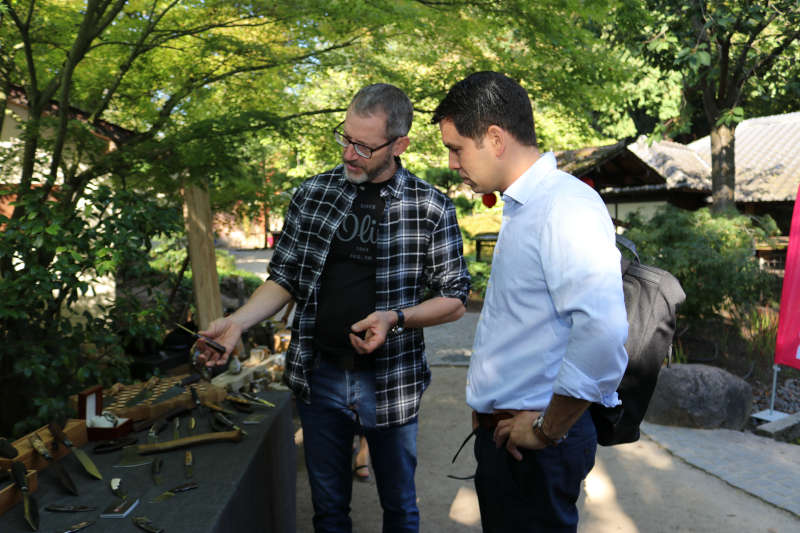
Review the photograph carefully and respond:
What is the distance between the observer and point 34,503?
192 cm

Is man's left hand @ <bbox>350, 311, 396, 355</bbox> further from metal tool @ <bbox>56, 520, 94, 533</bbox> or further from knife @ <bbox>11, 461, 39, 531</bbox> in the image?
knife @ <bbox>11, 461, 39, 531</bbox>

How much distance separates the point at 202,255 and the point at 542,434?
652 centimetres

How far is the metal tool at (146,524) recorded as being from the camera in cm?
181

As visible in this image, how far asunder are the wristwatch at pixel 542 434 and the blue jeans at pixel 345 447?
964 mm

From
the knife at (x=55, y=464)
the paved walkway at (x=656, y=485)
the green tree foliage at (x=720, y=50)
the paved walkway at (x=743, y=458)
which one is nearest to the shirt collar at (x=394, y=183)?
the knife at (x=55, y=464)

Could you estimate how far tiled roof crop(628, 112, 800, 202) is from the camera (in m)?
18.3

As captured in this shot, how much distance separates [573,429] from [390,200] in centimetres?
122

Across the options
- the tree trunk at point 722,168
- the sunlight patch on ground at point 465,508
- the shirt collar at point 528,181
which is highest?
the tree trunk at point 722,168

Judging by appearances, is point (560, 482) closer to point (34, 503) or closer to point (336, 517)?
point (336, 517)

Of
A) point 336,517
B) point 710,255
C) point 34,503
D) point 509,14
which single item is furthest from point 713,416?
point 34,503

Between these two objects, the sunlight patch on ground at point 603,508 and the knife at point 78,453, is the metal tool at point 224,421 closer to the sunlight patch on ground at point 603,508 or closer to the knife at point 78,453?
the knife at point 78,453

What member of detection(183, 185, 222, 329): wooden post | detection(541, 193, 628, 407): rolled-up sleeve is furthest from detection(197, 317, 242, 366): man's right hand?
detection(183, 185, 222, 329): wooden post

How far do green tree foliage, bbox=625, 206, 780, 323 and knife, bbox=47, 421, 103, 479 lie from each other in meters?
7.91

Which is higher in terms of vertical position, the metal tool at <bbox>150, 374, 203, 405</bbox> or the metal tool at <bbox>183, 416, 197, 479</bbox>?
the metal tool at <bbox>150, 374, 203, 405</bbox>
